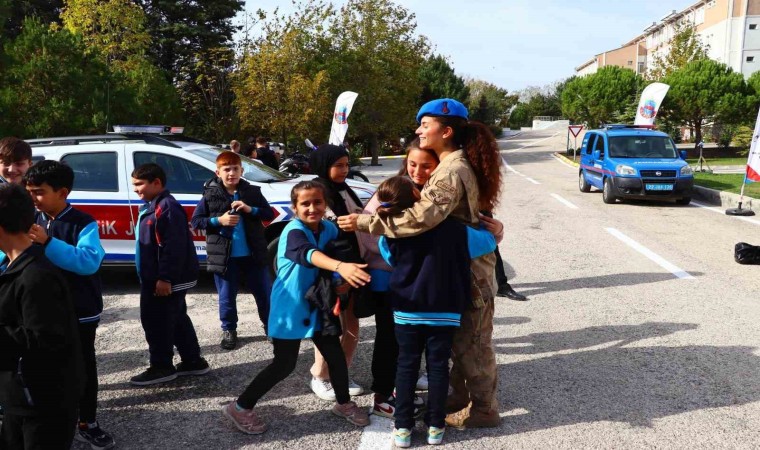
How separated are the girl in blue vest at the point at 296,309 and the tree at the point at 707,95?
3404 cm

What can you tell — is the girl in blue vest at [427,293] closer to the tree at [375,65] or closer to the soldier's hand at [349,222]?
the soldier's hand at [349,222]

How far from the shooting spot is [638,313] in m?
5.86

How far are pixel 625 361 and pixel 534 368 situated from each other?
28.5 inches

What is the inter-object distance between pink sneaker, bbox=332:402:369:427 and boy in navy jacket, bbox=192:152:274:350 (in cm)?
165

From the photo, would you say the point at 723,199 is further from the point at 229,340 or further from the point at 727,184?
the point at 229,340

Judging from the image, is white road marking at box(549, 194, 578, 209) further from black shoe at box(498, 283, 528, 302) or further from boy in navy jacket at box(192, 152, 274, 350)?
boy in navy jacket at box(192, 152, 274, 350)

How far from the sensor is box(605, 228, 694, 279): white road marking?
7406 mm

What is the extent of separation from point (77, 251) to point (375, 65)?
29061mm

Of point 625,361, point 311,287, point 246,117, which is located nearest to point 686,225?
point 625,361

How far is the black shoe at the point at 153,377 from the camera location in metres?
4.28

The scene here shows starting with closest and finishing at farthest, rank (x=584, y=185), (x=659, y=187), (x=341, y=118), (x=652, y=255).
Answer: (x=652, y=255), (x=659, y=187), (x=584, y=185), (x=341, y=118)

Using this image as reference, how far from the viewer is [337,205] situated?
393 centimetres

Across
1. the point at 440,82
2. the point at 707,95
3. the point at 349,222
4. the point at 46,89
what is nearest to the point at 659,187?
the point at 349,222

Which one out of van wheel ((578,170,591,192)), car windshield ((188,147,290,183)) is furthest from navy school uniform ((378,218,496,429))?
van wheel ((578,170,591,192))
